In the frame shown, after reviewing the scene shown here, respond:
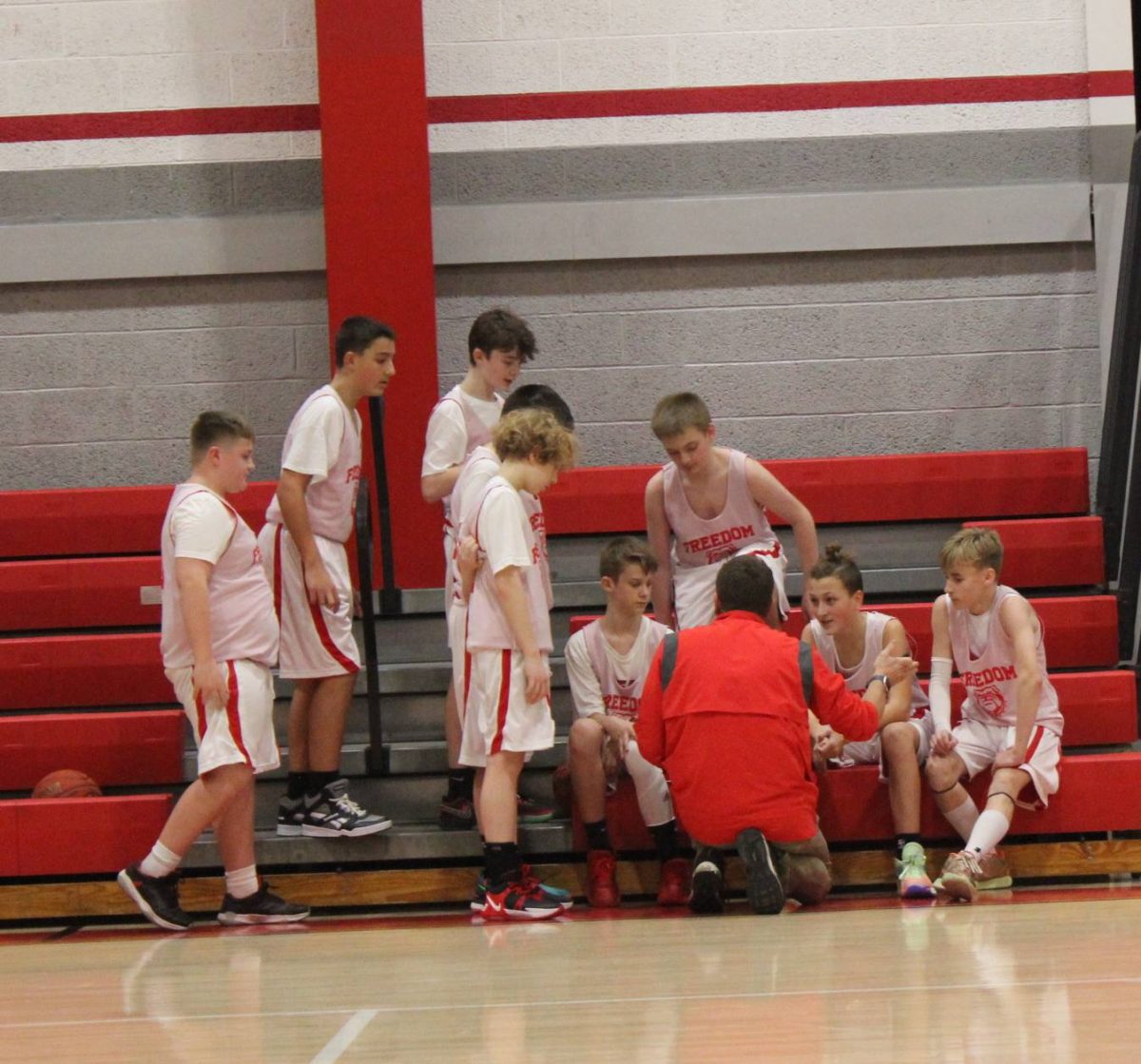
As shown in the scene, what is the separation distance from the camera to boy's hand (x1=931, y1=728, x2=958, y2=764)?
13.9 ft

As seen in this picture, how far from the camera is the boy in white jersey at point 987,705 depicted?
421cm

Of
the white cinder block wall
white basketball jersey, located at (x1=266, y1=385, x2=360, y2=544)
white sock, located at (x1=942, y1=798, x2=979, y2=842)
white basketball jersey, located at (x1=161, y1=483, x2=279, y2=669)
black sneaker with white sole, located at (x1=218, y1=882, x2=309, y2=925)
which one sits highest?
the white cinder block wall

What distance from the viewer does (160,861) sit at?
13.3 ft

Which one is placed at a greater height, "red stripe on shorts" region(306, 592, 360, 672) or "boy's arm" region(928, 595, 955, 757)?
"red stripe on shorts" region(306, 592, 360, 672)

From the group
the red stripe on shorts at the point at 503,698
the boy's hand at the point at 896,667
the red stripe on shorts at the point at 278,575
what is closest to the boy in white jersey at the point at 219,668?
the red stripe on shorts at the point at 278,575

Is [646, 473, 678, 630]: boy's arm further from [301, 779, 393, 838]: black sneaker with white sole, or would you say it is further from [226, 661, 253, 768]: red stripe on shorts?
[226, 661, 253, 768]: red stripe on shorts

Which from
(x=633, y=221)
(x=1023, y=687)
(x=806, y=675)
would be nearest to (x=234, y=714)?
(x=806, y=675)

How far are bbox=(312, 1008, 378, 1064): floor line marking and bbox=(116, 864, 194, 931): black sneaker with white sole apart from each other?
128 cm

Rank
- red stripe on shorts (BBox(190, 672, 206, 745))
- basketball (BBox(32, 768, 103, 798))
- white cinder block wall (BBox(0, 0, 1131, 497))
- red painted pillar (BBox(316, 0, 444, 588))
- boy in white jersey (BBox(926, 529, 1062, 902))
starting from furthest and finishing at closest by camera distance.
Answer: white cinder block wall (BBox(0, 0, 1131, 497)), red painted pillar (BBox(316, 0, 444, 588)), basketball (BBox(32, 768, 103, 798)), boy in white jersey (BBox(926, 529, 1062, 902)), red stripe on shorts (BBox(190, 672, 206, 745))

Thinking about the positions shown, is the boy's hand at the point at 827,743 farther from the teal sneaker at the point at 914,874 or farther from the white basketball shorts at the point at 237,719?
the white basketball shorts at the point at 237,719

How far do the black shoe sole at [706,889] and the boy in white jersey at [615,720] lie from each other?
191 mm

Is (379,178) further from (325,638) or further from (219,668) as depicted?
(219,668)

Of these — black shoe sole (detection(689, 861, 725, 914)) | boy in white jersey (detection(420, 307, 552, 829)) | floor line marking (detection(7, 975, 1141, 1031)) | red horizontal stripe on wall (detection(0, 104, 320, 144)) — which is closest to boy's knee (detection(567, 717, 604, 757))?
boy in white jersey (detection(420, 307, 552, 829))

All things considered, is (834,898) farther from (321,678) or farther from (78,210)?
(78,210)
